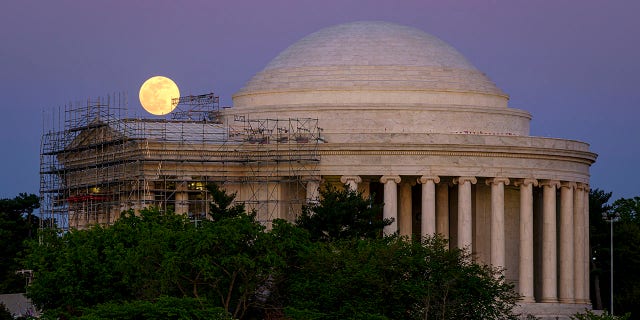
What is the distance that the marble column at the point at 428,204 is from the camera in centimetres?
14050

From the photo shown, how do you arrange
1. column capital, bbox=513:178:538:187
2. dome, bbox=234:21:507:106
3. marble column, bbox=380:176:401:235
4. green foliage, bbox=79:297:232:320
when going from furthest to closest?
dome, bbox=234:21:507:106 → column capital, bbox=513:178:538:187 → marble column, bbox=380:176:401:235 → green foliage, bbox=79:297:232:320

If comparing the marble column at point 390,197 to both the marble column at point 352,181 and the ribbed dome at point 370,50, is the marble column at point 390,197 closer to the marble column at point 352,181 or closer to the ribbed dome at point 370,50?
the marble column at point 352,181

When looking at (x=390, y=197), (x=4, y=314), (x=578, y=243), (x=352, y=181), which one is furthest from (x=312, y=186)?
(x=4, y=314)

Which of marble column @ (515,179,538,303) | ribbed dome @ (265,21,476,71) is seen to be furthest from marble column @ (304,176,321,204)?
marble column @ (515,179,538,303)

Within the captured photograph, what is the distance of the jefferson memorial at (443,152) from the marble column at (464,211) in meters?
0.11

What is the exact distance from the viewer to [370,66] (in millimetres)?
150125

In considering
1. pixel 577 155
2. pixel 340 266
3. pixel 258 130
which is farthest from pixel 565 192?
pixel 340 266

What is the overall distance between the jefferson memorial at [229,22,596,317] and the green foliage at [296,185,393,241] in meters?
9.61

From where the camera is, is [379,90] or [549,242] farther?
[379,90]

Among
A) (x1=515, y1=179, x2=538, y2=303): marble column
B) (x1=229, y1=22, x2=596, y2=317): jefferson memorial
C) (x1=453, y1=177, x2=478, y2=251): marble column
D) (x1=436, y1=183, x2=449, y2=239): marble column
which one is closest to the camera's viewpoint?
(x1=229, y1=22, x2=596, y2=317): jefferson memorial

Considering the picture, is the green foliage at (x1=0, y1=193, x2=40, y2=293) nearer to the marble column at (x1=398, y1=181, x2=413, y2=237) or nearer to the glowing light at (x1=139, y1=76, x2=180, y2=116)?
the glowing light at (x1=139, y1=76, x2=180, y2=116)

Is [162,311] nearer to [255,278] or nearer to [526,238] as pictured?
[255,278]

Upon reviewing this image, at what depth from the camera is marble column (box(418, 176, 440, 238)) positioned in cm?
14050

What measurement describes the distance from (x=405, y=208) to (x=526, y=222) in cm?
951
